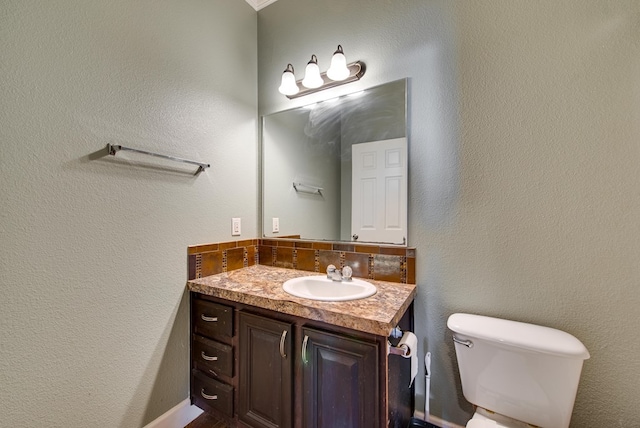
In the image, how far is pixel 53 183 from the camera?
0.97 m

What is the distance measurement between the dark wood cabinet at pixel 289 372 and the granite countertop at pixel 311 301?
0.05 m

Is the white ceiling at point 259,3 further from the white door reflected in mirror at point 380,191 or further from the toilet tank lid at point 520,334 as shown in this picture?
the toilet tank lid at point 520,334

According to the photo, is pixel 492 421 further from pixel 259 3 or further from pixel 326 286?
pixel 259 3

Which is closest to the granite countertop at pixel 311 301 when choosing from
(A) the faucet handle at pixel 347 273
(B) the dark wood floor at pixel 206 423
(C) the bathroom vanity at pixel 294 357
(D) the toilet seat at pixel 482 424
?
(C) the bathroom vanity at pixel 294 357

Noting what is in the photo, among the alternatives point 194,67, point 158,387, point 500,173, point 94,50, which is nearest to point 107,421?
point 158,387

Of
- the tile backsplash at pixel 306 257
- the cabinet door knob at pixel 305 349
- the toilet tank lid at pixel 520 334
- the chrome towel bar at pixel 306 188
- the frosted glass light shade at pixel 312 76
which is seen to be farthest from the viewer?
the chrome towel bar at pixel 306 188

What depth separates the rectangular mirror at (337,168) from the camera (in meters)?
1.39

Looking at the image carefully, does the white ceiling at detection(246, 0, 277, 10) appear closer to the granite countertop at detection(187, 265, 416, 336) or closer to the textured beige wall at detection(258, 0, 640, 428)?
the textured beige wall at detection(258, 0, 640, 428)

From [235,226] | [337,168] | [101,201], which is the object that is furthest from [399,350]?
[101,201]

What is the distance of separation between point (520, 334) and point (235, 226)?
154 centimetres

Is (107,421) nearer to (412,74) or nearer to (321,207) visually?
(321,207)

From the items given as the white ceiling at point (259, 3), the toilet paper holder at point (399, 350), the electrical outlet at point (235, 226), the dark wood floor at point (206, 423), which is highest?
the white ceiling at point (259, 3)

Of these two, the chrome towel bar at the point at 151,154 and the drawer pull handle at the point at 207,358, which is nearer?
the chrome towel bar at the point at 151,154

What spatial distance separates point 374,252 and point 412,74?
96cm
